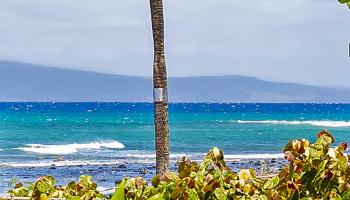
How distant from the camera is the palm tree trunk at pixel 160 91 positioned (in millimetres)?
8227

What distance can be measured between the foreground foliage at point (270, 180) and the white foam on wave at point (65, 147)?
3915 centimetres

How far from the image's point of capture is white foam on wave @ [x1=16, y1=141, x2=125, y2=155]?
42938 mm

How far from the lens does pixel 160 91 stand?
830 cm

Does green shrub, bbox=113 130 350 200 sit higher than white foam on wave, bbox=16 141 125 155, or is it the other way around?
green shrub, bbox=113 130 350 200

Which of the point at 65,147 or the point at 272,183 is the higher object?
the point at 272,183

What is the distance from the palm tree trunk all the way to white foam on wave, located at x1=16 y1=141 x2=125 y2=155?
3378 centimetres

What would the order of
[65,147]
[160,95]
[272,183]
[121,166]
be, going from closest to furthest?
[272,183], [160,95], [121,166], [65,147]

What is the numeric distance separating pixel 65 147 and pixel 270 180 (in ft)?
142

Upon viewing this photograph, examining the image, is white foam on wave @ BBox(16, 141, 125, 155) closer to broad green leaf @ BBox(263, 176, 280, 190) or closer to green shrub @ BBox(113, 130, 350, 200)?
green shrub @ BBox(113, 130, 350, 200)

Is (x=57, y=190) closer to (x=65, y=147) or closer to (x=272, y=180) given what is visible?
(x=272, y=180)

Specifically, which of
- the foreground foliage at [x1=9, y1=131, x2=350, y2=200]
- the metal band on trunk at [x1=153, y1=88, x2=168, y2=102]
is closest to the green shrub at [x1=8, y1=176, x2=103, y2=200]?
the foreground foliage at [x1=9, y1=131, x2=350, y2=200]

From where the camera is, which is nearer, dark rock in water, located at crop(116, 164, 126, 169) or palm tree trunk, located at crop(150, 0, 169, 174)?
palm tree trunk, located at crop(150, 0, 169, 174)

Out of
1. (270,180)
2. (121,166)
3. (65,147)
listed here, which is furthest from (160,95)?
(65,147)

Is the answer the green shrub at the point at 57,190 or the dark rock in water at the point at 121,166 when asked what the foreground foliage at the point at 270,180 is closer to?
the green shrub at the point at 57,190
